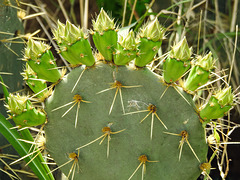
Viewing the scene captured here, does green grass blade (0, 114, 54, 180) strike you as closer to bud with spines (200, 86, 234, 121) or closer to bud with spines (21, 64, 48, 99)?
bud with spines (21, 64, 48, 99)

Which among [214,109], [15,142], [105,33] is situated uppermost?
Answer: [105,33]

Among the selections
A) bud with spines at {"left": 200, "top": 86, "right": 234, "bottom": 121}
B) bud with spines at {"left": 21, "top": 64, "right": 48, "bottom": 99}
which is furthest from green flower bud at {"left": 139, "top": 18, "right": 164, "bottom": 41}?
bud with spines at {"left": 21, "top": 64, "right": 48, "bottom": 99}

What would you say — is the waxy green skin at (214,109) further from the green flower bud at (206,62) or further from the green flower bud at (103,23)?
the green flower bud at (103,23)

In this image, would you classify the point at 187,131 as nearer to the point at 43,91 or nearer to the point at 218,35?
the point at 43,91

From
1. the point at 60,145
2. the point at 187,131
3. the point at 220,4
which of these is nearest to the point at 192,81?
the point at 187,131

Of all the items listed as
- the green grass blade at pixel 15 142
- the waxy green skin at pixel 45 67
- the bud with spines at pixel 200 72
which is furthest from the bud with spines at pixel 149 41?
the green grass blade at pixel 15 142

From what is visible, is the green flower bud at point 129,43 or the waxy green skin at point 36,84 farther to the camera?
the waxy green skin at point 36,84

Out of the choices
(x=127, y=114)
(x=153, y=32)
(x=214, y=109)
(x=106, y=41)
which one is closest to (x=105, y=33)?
(x=106, y=41)

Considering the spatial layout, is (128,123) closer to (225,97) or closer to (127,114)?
(127,114)
